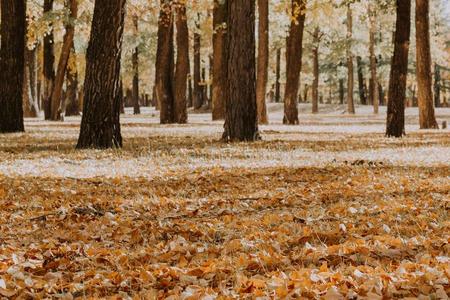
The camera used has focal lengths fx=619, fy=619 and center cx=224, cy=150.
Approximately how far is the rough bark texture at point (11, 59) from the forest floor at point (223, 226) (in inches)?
217

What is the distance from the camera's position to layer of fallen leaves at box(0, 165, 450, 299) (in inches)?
158

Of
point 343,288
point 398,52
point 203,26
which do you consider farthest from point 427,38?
point 343,288

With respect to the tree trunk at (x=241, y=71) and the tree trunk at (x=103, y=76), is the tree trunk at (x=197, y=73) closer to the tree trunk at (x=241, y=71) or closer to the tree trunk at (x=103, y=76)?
the tree trunk at (x=241, y=71)

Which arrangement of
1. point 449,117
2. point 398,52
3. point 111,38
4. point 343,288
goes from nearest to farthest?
point 343,288
point 111,38
point 398,52
point 449,117

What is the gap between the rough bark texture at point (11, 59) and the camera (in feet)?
56.0

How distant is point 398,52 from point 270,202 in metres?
11.1

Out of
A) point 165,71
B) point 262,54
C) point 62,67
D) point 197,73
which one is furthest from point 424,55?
point 197,73

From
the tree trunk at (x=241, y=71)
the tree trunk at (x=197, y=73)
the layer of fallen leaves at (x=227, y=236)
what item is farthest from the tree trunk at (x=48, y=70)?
the layer of fallen leaves at (x=227, y=236)

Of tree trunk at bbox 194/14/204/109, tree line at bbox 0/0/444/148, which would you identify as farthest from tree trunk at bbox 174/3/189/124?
tree trunk at bbox 194/14/204/109

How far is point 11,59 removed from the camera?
56.2ft

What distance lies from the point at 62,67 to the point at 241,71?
44.8 ft

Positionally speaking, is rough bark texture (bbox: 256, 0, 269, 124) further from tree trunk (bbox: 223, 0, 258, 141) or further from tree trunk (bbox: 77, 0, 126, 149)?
tree trunk (bbox: 77, 0, 126, 149)

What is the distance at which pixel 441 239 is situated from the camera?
516 cm

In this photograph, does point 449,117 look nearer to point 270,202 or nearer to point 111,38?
point 111,38
